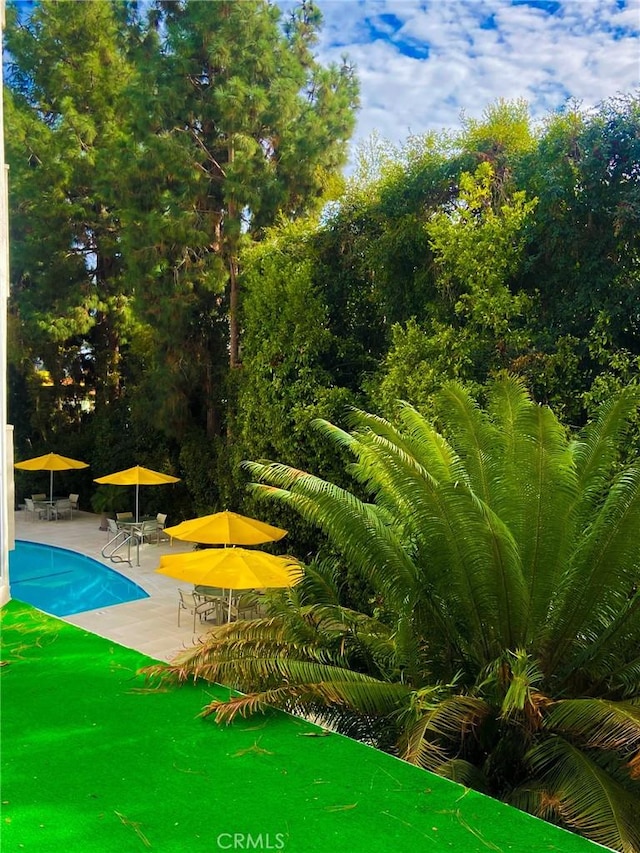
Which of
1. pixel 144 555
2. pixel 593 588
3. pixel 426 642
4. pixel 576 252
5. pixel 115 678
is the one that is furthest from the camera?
pixel 144 555

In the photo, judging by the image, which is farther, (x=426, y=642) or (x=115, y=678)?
(x=115, y=678)

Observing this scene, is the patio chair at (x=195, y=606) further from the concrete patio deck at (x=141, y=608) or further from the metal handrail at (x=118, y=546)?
the metal handrail at (x=118, y=546)

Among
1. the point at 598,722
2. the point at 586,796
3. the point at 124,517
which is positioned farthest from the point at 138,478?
the point at 586,796

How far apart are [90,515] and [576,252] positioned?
17703 millimetres

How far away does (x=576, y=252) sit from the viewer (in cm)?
1041

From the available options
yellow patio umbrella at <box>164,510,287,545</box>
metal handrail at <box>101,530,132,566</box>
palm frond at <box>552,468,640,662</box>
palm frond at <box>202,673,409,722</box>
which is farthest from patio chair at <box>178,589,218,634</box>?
palm frond at <box>552,468,640,662</box>

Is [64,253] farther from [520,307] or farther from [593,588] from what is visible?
[593,588]

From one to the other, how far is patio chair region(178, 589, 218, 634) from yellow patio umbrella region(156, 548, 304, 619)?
2.05 metres

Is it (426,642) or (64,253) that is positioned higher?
(64,253)

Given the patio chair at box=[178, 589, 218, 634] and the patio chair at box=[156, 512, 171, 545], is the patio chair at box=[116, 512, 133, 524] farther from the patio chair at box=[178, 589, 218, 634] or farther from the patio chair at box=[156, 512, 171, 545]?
the patio chair at box=[178, 589, 218, 634]

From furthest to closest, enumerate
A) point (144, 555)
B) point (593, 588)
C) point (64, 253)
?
point (64, 253) < point (144, 555) < point (593, 588)

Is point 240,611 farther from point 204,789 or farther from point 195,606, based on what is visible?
point 204,789

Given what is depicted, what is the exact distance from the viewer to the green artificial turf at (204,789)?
4945mm

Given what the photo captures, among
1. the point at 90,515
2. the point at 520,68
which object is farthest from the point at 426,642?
the point at 90,515
